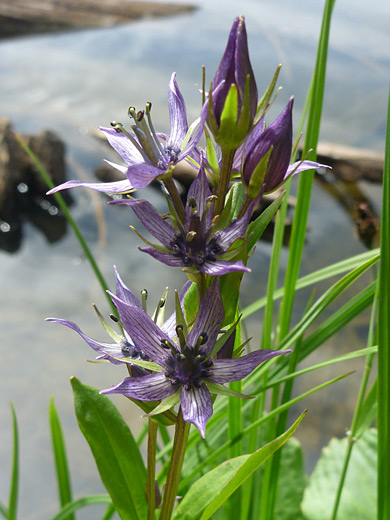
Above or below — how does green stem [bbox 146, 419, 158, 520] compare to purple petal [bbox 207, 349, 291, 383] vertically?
below

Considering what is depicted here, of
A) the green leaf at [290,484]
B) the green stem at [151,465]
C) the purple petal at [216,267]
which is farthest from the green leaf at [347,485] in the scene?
the purple petal at [216,267]

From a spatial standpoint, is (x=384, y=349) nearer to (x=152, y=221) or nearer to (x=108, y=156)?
(x=152, y=221)

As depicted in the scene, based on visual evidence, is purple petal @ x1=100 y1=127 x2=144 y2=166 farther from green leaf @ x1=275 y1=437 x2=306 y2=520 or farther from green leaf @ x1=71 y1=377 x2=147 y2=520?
green leaf @ x1=275 y1=437 x2=306 y2=520

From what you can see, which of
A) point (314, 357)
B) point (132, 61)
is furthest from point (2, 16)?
point (314, 357)

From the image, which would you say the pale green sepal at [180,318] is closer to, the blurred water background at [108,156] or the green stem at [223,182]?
the green stem at [223,182]

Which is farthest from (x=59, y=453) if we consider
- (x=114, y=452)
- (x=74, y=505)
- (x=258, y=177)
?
(x=258, y=177)

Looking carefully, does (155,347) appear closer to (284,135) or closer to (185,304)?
(185,304)

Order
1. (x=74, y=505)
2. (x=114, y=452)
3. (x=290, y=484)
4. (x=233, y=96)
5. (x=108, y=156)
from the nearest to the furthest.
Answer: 1. (x=233, y=96)
2. (x=114, y=452)
3. (x=74, y=505)
4. (x=290, y=484)
5. (x=108, y=156)

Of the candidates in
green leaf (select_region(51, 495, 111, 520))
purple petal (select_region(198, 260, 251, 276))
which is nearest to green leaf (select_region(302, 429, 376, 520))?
green leaf (select_region(51, 495, 111, 520))
